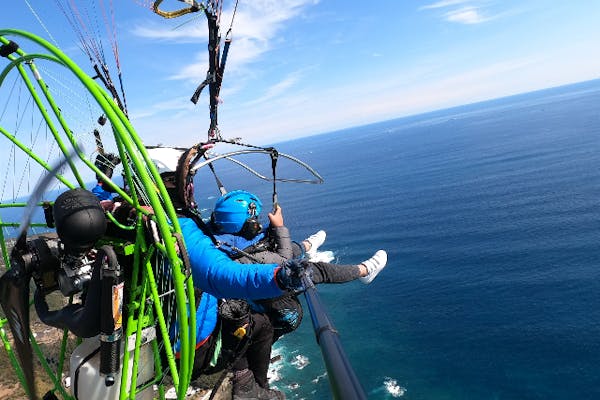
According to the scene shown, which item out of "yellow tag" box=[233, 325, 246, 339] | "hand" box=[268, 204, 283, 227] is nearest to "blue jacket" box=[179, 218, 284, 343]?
"hand" box=[268, 204, 283, 227]

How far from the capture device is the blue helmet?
4758 millimetres

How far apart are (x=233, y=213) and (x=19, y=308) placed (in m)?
2.35

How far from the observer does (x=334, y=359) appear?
1828 millimetres

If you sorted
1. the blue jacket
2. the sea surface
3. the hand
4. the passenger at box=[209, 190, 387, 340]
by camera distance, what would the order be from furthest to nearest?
the sea surface
the hand
the passenger at box=[209, 190, 387, 340]
the blue jacket

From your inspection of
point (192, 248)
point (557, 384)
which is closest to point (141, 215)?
point (192, 248)

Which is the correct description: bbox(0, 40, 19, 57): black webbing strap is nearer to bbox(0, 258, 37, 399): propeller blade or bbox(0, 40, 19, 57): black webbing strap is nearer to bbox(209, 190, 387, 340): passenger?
bbox(0, 258, 37, 399): propeller blade

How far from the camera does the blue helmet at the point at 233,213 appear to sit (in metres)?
4.76

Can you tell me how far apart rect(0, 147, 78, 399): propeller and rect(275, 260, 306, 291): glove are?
2499mm

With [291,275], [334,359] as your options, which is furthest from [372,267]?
[334,359]

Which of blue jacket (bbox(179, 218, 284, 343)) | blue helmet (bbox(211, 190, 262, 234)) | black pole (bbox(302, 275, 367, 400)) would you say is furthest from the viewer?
blue helmet (bbox(211, 190, 262, 234))

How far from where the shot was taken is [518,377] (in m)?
43.9

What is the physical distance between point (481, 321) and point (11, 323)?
59.1 m

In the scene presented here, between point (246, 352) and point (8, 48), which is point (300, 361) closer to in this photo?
point (246, 352)

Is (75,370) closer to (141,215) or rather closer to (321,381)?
(141,215)
